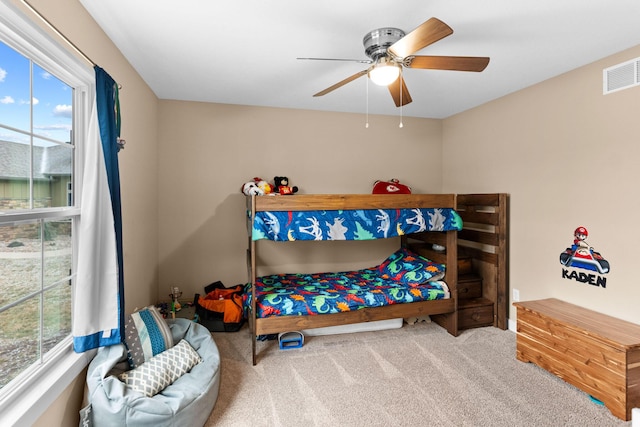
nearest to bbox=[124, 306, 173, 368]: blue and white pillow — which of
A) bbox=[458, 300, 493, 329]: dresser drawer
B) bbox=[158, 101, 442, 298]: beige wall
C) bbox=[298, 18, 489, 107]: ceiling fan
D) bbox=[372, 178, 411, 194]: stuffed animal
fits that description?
bbox=[158, 101, 442, 298]: beige wall

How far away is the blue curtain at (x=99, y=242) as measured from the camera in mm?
1612

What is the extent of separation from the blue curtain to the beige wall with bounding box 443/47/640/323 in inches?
129

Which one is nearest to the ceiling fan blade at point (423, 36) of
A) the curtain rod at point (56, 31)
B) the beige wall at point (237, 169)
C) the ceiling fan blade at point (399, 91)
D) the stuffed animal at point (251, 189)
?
the ceiling fan blade at point (399, 91)

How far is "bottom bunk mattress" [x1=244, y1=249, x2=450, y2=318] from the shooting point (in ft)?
8.70

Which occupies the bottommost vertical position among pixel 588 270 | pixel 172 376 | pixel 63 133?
pixel 172 376

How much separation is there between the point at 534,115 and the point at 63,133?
3560 millimetres

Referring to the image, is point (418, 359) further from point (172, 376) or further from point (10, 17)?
point (10, 17)

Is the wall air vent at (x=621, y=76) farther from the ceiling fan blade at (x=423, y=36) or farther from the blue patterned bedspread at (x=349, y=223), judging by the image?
the ceiling fan blade at (x=423, y=36)

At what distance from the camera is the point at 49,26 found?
1.39 meters

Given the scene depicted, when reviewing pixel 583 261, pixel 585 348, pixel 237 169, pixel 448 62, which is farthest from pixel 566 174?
pixel 237 169

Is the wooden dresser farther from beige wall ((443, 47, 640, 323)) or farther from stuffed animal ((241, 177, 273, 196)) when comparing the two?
stuffed animal ((241, 177, 273, 196))

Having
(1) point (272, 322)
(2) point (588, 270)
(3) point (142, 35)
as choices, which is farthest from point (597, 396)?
(3) point (142, 35)

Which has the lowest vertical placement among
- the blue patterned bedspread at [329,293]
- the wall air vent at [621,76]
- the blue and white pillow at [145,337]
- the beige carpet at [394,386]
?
the beige carpet at [394,386]

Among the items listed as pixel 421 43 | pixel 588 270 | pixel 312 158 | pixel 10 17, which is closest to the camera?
pixel 10 17
